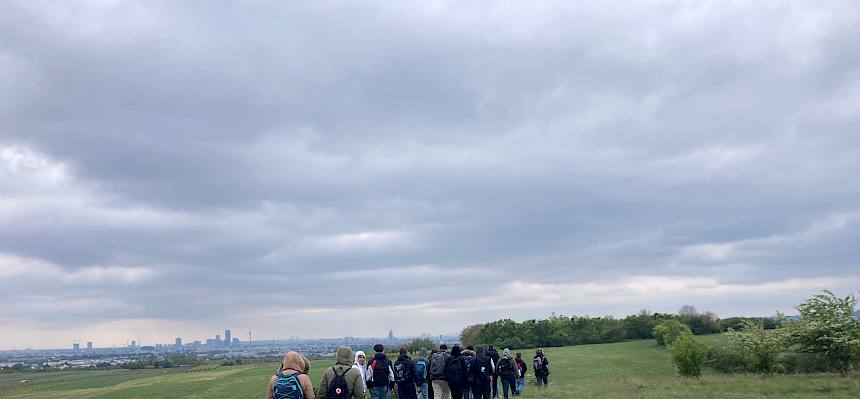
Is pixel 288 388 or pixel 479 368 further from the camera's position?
pixel 479 368

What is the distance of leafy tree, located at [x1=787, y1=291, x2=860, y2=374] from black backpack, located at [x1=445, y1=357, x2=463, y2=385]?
16539mm

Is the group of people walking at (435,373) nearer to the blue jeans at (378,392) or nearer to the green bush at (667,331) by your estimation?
the blue jeans at (378,392)

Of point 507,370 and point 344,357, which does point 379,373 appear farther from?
point 507,370

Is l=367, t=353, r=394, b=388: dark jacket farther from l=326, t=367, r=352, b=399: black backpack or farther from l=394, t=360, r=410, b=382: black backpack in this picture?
l=326, t=367, r=352, b=399: black backpack

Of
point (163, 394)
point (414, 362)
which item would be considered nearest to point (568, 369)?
point (414, 362)

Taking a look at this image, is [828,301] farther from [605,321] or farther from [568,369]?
[605,321]

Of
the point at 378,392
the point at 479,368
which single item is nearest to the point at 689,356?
the point at 479,368

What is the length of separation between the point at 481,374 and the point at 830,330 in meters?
16.2

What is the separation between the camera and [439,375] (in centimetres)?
1852

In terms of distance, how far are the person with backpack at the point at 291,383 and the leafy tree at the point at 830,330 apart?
2391 centimetres

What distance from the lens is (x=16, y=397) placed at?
78.4 meters

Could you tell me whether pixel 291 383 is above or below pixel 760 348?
above

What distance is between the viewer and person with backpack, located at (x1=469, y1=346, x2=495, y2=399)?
19.1 metres

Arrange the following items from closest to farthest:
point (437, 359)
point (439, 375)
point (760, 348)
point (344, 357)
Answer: point (344, 357) < point (439, 375) < point (437, 359) < point (760, 348)
